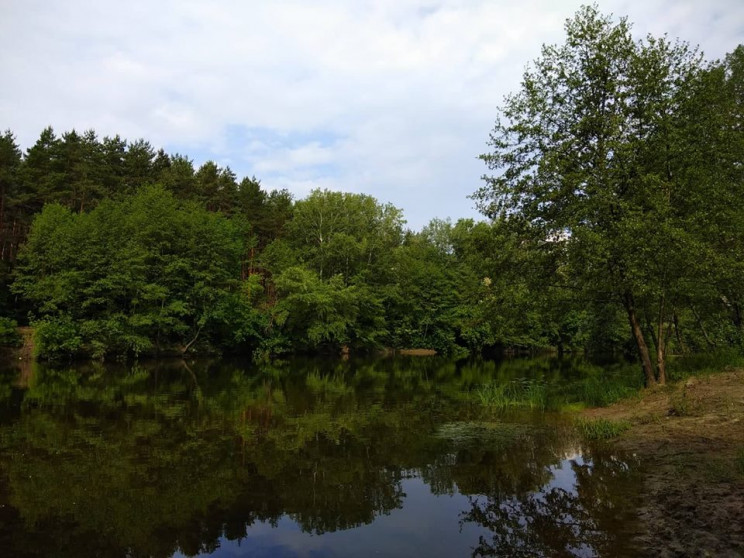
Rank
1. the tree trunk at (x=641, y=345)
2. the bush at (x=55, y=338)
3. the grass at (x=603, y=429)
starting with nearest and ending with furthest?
the grass at (x=603, y=429) < the tree trunk at (x=641, y=345) < the bush at (x=55, y=338)

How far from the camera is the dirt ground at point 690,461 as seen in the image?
6.55 meters

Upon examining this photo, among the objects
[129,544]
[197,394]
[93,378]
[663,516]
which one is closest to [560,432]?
[663,516]

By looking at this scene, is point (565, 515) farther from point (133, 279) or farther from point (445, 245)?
point (445, 245)

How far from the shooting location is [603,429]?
1347cm

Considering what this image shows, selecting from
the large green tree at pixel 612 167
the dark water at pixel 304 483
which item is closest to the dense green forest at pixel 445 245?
the large green tree at pixel 612 167

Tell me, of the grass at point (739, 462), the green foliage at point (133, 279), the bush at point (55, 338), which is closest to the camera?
the grass at point (739, 462)

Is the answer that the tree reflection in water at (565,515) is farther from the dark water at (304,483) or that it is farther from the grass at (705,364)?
the grass at (705,364)

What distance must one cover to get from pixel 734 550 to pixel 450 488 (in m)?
4.94

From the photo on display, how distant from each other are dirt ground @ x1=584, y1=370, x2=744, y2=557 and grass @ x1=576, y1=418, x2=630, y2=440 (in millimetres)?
318

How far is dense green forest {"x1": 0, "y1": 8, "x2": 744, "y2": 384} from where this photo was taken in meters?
17.3

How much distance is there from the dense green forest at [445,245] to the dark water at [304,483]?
20.5 ft

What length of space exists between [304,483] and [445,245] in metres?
74.7

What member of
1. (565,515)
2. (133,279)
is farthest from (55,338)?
(565,515)

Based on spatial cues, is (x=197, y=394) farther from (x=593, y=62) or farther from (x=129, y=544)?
(x=593, y=62)
